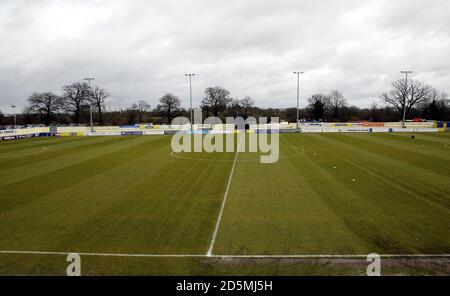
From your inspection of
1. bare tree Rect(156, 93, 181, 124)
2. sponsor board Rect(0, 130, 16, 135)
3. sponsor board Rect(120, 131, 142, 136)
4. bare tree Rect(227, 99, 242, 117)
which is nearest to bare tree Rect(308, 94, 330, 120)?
bare tree Rect(227, 99, 242, 117)

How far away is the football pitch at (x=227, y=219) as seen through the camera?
8.49m

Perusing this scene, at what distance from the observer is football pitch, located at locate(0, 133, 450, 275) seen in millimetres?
8492

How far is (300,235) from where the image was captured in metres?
10.3

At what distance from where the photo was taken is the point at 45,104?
9519 centimetres

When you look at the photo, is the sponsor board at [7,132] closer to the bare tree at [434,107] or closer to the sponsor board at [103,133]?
the sponsor board at [103,133]

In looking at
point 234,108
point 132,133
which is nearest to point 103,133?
point 132,133

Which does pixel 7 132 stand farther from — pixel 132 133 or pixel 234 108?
pixel 234 108

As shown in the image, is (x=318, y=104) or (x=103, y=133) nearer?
(x=103, y=133)

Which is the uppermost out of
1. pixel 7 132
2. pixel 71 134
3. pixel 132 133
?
pixel 7 132

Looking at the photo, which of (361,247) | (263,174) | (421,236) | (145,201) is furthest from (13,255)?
(263,174)

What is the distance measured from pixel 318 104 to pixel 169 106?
174ft

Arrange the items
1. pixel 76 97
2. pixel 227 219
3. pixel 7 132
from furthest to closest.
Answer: pixel 76 97 → pixel 7 132 → pixel 227 219
